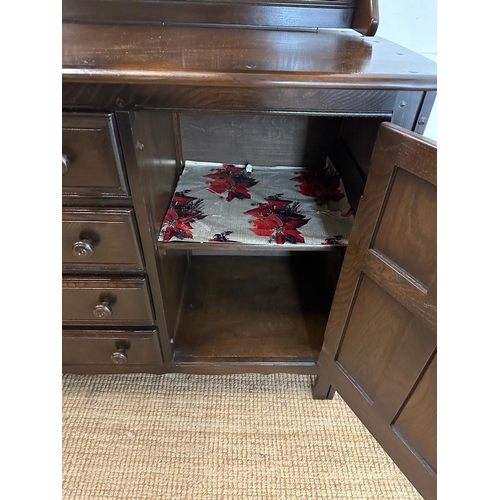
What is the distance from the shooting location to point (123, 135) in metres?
0.62

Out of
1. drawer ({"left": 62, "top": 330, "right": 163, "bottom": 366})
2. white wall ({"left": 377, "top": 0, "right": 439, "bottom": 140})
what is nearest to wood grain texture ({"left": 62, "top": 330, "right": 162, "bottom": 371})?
drawer ({"left": 62, "top": 330, "right": 163, "bottom": 366})

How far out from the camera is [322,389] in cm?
102

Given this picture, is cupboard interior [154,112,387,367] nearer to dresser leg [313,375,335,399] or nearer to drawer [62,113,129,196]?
dresser leg [313,375,335,399]

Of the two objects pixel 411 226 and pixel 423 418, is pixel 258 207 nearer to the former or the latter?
pixel 411 226

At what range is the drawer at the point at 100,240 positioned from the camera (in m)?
0.70

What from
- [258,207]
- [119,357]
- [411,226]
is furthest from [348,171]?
[119,357]

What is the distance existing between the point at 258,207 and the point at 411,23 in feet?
1.94

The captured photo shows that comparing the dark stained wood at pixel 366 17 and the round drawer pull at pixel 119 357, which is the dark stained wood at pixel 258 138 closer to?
the dark stained wood at pixel 366 17

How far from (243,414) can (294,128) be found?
0.79 metres

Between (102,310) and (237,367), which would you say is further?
(237,367)

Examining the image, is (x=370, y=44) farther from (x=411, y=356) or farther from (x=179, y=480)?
(x=179, y=480)
